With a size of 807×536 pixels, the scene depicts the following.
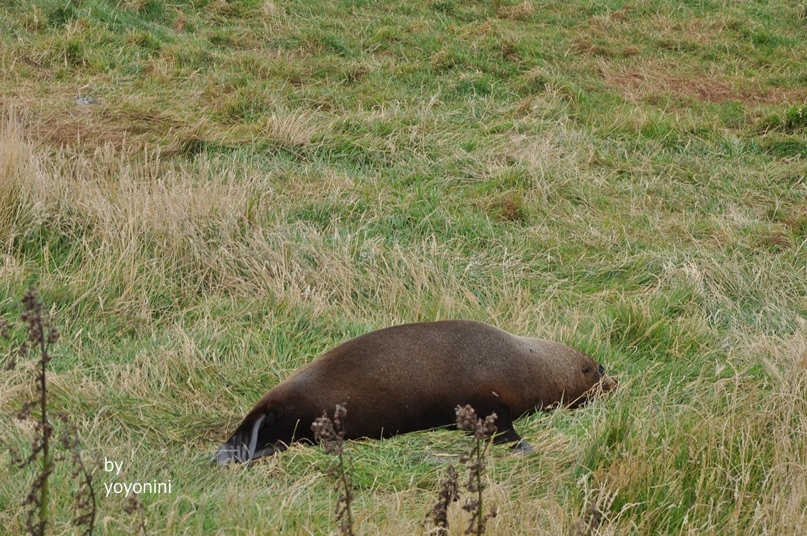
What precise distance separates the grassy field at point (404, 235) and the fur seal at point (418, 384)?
0.13 metres

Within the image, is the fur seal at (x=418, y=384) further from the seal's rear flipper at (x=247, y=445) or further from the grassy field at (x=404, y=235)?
the grassy field at (x=404, y=235)

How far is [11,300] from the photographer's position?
469cm

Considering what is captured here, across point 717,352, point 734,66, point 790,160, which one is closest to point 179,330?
point 717,352

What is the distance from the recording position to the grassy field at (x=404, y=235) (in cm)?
336

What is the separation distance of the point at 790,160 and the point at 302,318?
526 centimetres

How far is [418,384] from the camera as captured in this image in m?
4.07

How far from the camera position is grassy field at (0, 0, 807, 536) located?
3.36m

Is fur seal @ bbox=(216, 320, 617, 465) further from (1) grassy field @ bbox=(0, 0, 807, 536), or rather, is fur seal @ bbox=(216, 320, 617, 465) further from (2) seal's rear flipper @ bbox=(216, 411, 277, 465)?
(1) grassy field @ bbox=(0, 0, 807, 536)

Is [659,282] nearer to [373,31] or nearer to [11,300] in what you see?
[11,300]

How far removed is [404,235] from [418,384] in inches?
92.2

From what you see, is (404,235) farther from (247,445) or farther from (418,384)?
(247,445)

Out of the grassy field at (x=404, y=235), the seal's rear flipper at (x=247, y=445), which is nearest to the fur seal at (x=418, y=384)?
the seal's rear flipper at (x=247, y=445)

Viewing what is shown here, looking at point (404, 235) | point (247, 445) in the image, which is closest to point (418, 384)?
point (247, 445)

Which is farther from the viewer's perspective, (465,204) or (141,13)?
(141,13)
